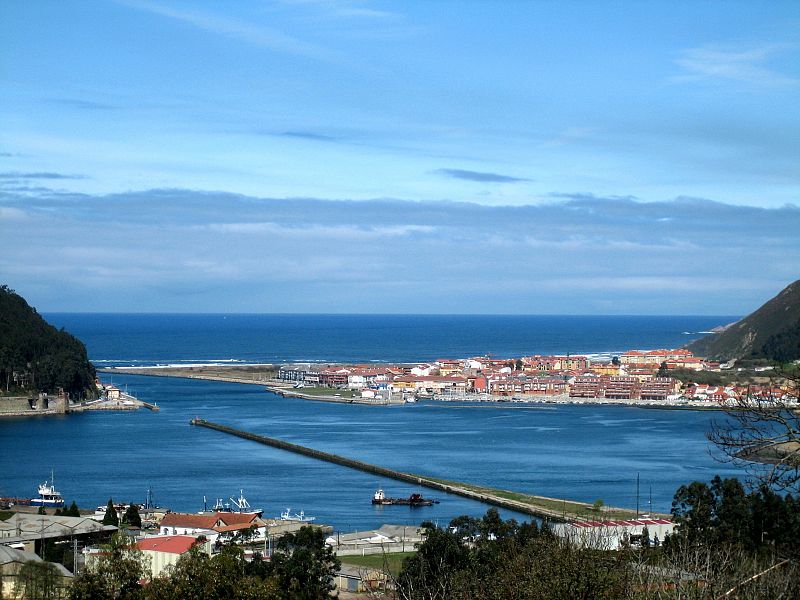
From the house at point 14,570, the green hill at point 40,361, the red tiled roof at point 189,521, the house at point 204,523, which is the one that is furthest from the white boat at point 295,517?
the green hill at point 40,361

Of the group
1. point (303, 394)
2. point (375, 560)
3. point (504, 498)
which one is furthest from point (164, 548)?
point (303, 394)

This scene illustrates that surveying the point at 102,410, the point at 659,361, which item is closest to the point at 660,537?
the point at 102,410

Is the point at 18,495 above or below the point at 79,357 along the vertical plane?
below

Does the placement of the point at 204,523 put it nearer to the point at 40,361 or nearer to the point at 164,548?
the point at 164,548

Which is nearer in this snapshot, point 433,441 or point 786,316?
point 433,441

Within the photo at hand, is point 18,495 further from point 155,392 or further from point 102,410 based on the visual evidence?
point 155,392
